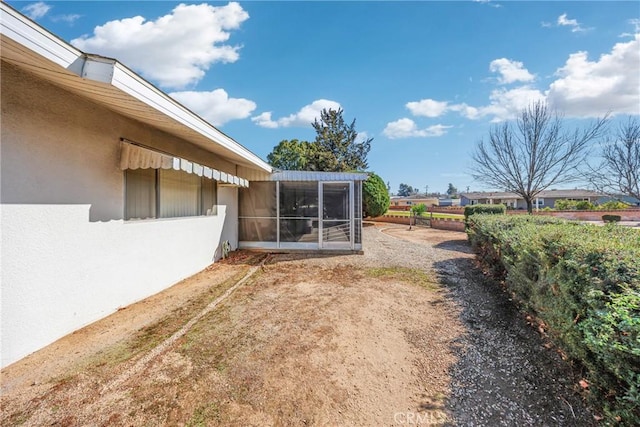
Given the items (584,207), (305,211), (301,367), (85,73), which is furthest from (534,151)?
(85,73)

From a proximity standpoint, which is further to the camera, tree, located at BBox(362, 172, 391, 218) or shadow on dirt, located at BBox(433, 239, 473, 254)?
tree, located at BBox(362, 172, 391, 218)

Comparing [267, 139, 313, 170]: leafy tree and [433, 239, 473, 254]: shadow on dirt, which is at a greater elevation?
[267, 139, 313, 170]: leafy tree

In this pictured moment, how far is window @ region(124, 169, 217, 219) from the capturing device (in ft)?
19.5

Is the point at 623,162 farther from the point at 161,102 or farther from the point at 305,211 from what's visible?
the point at 161,102

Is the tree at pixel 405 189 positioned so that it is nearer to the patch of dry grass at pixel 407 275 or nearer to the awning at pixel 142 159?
the patch of dry grass at pixel 407 275

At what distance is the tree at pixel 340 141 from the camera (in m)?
36.9

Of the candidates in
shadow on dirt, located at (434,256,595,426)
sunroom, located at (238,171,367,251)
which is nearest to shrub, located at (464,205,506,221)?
sunroom, located at (238,171,367,251)

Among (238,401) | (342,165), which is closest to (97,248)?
(238,401)

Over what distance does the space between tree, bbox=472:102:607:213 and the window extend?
20.9 meters

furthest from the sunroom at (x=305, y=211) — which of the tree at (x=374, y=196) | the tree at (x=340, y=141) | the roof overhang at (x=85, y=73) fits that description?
the tree at (x=340, y=141)

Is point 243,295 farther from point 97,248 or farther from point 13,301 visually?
point 13,301

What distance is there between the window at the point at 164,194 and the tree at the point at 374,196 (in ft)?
55.8

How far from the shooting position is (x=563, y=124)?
56.8 ft

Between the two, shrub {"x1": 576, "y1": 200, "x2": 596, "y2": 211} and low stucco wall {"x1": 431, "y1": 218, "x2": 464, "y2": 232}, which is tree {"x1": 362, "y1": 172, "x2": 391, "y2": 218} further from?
shrub {"x1": 576, "y1": 200, "x2": 596, "y2": 211}
